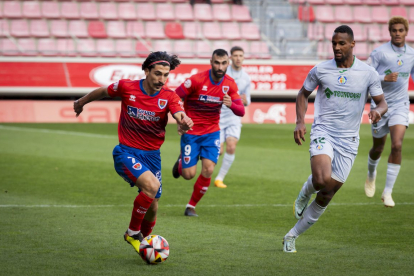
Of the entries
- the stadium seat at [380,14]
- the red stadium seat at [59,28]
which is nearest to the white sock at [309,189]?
the red stadium seat at [59,28]

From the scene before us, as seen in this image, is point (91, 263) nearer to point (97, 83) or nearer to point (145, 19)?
point (97, 83)

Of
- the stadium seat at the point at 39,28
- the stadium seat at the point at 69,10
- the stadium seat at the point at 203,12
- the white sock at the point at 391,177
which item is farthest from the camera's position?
the stadium seat at the point at 203,12

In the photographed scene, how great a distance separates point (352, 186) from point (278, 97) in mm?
13679

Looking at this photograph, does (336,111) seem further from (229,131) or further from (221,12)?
(221,12)

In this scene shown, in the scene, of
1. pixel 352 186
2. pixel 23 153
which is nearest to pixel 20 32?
pixel 23 153

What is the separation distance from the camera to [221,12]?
2725cm

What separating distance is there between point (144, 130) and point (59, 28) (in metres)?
20.0

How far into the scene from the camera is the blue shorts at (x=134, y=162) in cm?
601

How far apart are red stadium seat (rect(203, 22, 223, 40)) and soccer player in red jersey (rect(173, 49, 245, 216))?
17.4 m

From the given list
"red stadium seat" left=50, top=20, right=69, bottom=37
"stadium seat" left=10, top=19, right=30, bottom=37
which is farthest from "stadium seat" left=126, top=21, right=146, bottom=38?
"stadium seat" left=10, top=19, right=30, bottom=37

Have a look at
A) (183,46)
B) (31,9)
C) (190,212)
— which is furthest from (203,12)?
(190,212)

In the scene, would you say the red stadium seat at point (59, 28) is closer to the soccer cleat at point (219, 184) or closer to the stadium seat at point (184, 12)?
the stadium seat at point (184, 12)

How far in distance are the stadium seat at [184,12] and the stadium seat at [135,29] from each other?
5.56ft

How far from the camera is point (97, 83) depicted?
23453 mm
